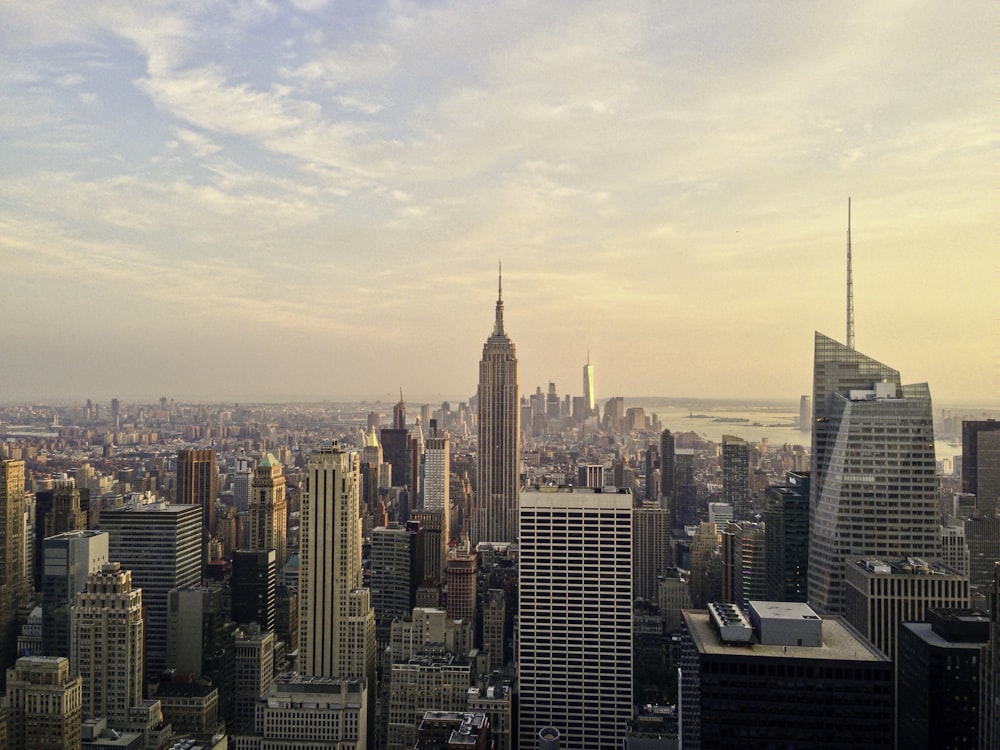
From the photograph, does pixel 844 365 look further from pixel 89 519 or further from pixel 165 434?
pixel 89 519

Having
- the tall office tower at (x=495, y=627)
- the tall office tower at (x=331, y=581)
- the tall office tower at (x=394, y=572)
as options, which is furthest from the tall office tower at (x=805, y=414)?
the tall office tower at (x=394, y=572)

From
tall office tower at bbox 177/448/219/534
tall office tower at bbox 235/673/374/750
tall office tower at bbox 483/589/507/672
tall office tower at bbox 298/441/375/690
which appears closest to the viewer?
tall office tower at bbox 235/673/374/750

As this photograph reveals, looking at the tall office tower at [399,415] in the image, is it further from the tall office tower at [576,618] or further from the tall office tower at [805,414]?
the tall office tower at [805,414]

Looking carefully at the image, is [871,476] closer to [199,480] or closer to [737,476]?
[737,476]

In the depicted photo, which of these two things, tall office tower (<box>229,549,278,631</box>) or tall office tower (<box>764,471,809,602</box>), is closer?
tall office tower (<box>764,471,809,602</box>)

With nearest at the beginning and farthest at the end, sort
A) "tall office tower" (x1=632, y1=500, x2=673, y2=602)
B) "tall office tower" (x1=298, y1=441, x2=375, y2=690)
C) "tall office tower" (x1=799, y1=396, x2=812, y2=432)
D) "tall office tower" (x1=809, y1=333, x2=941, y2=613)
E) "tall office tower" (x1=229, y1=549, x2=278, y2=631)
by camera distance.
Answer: "tall office tower" (x1=809, y1=333, x2=941, y2=613) < "tall office tower" (x1=799, y1=396, x2=812, y2=432) < "tall office tower" (x1=298, y1=441, x2=375, y2=690) < "tall office tower" (x1=229, y1=549, x2=278, y2=631) < "tall office tower" (x1=632, y1=500, x2=673, y2=602)

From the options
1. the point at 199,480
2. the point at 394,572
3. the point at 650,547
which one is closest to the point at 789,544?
the point at 650,547

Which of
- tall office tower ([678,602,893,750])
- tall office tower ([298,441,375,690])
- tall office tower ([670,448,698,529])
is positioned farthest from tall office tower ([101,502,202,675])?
tall office tower ([678,602,893,750])

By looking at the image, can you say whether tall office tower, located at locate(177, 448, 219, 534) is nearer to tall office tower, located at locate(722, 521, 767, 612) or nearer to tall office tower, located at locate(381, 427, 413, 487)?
tall office tower, located at locate(381, 427, 413, 487)
